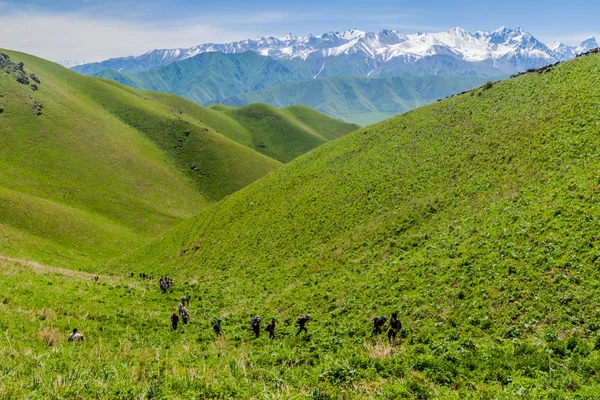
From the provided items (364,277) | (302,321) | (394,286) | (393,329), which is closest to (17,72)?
(364,277)

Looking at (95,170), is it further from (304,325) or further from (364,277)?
(304,325)

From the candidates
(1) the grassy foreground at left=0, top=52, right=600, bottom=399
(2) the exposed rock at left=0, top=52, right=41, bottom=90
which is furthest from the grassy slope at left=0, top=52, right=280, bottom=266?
(1) the grassy foreground at left=0, top=52, right=600, bottom=399

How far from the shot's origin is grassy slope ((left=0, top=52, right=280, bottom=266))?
75.4 m

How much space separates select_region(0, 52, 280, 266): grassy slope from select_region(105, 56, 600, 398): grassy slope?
77.5 feet

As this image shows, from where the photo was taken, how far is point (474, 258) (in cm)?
2619

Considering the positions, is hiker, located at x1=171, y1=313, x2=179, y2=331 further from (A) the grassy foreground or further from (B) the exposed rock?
(B) the exposed rock

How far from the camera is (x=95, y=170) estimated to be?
116 metres

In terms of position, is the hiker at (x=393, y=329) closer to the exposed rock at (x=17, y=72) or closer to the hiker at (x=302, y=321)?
the hiker at (x=302, y=321)

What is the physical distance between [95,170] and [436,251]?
122m

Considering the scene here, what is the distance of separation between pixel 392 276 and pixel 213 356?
56.5 ft

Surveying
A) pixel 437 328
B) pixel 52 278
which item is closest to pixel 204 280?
pixel 52 278

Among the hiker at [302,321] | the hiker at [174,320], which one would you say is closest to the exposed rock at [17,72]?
the hiker at [174,320]

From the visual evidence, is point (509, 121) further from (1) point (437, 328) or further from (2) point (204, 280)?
(2) point (204, 280)

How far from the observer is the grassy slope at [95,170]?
247 feet
